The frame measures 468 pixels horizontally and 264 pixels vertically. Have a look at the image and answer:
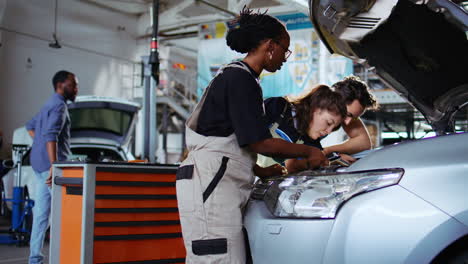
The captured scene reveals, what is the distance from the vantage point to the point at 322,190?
1628 mm

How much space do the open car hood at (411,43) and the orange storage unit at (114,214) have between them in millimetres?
1330

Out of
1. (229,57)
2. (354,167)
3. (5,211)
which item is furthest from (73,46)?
(354,167)

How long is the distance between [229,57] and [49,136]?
10.4m

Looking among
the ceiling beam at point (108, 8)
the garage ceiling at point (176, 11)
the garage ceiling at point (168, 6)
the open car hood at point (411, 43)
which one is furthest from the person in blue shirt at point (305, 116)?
the ceiling beam at point (108, 8)

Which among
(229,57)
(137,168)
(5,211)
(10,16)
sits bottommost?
(5,211)

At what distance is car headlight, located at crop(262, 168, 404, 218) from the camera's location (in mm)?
1534

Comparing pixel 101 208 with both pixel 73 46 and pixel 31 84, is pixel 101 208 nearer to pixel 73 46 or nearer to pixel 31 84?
pixel 31 84

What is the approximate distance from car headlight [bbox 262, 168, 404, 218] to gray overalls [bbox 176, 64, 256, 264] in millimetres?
150

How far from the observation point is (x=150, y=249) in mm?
2840

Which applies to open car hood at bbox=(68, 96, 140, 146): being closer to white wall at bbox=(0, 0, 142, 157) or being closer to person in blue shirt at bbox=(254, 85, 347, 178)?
person in blue shirt at bbox=(254, 85, 347, 178)

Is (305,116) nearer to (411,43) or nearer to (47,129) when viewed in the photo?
(411,43)

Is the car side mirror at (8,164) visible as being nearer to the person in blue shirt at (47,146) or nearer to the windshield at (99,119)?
the windshield at (99,119)

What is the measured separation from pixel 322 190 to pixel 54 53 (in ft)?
47.7

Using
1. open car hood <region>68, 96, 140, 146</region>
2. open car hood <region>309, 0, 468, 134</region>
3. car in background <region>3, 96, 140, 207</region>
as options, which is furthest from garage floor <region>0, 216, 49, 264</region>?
open car hood <region>309, 0, 468, 134</region>
